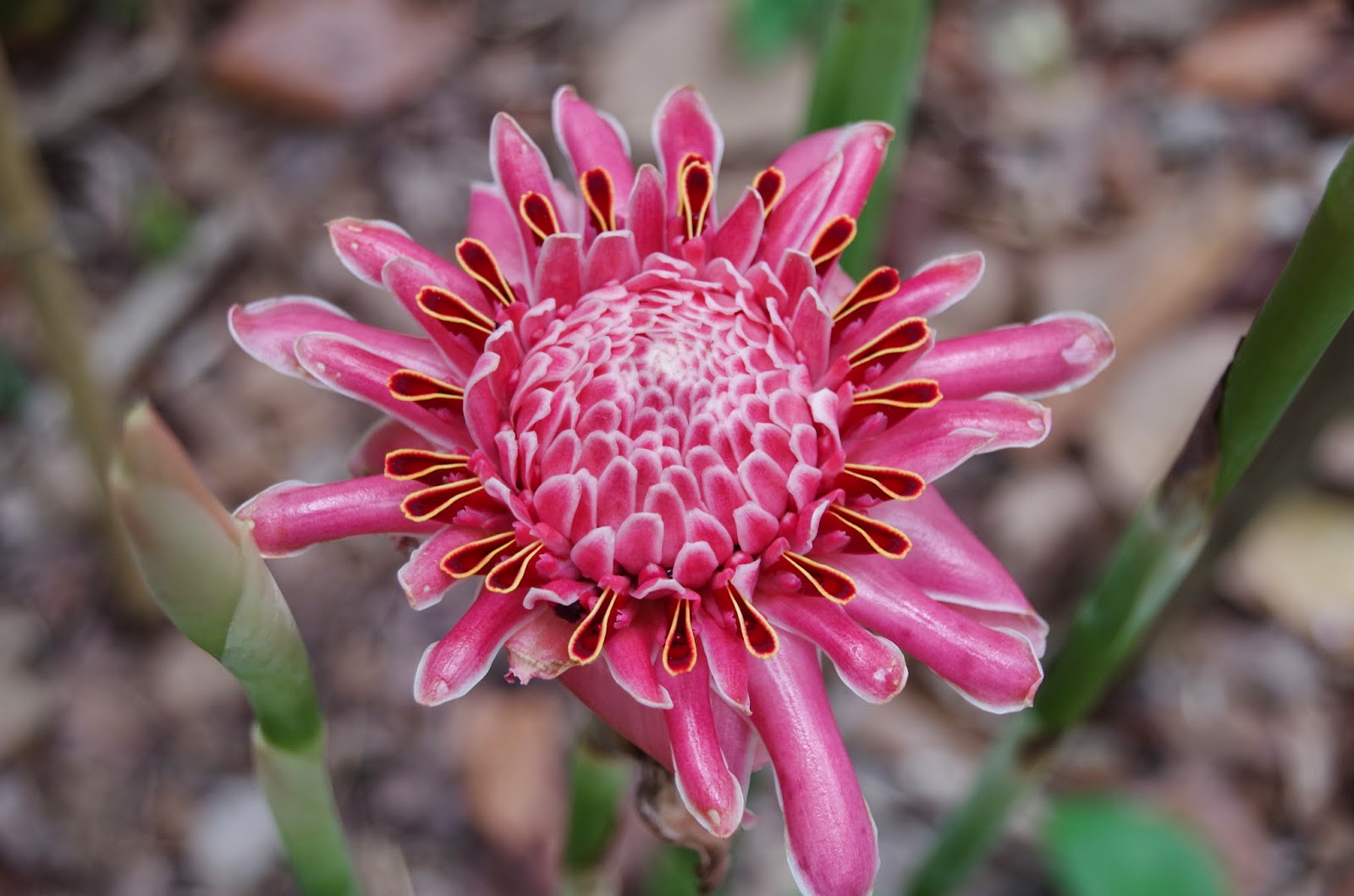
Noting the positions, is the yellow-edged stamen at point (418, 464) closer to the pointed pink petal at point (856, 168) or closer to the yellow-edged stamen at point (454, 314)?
the yellow-edged stamen at point (454, 314)

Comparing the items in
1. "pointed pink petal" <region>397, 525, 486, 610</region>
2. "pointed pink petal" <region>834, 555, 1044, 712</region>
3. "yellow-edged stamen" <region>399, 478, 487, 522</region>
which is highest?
"yellow-edged stamen" <region>399, 478, 487, 522</region>

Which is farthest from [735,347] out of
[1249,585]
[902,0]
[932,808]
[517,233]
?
[1249,585]

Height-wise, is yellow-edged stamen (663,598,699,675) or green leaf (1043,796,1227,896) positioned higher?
yellow-edged stamen (663,598,699,675)

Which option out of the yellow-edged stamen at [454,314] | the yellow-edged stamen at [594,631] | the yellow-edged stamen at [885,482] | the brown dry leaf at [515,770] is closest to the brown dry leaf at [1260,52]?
the brown dry leaf at [515,770]

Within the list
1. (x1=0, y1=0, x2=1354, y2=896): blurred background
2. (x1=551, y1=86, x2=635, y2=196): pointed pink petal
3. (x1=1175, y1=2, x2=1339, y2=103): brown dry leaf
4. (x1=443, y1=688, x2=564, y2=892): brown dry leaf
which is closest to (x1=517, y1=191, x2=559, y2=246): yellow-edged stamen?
(x1=551, y1=86, x2=635, y2=196): pointed pink petal

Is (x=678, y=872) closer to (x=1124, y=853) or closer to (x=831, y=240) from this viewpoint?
(x=831, y=240)

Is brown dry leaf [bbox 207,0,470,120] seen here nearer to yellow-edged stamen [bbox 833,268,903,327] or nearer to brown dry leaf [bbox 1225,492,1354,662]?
brown dry leaf [bbox 1225,492,1354,662]

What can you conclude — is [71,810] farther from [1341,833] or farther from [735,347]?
[1341,833]

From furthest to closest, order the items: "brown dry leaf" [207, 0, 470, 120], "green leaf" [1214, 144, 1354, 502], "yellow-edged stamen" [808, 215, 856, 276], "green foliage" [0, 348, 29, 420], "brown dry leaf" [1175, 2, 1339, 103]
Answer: "brown dry leaf" [207, 0, 470, 120]
"brown dry leaf" [1175, 2, 1339, 103]
"green foliage" [0, 348, 29, 420]
"yellow-edged stamen" [808, 215, 856, 276]
"green leaf" [1214, 144, 1354, 502]
